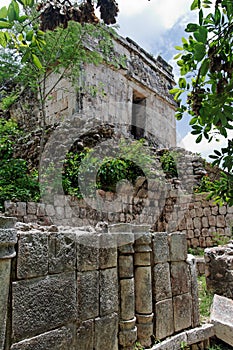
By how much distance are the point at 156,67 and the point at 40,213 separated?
1030 cm

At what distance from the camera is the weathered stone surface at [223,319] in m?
3.54

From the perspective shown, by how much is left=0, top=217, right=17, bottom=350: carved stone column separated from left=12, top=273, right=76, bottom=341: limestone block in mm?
68

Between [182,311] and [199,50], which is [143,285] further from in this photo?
[199,50]

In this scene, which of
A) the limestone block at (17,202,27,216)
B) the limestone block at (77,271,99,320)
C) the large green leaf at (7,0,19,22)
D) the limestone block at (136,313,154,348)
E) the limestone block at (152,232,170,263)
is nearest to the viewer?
the large green leaf at (7,0,19,22)

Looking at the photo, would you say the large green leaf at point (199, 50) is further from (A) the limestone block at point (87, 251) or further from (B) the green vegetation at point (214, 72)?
(A) the limestone block at point (87, 251)

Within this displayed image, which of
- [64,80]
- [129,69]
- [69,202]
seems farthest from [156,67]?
[69,202]

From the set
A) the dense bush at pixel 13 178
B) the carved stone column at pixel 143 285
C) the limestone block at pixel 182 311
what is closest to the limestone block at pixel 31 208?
the dense bush at pixel 13 178

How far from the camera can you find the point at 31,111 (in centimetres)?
1047

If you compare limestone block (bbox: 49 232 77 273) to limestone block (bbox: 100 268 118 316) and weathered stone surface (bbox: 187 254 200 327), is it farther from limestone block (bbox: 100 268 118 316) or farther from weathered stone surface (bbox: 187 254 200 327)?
weathered stone surface (bbox: 187 254 200 327)

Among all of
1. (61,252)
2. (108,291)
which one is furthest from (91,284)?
(61,252)

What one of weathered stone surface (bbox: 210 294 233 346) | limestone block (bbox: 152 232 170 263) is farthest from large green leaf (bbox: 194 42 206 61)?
weathered stone surface (bbox: 210 294 233 346)

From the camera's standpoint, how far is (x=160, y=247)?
3.39m

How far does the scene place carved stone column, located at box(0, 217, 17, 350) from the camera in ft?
6.75

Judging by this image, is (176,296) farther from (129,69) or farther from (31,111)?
(129,69)
